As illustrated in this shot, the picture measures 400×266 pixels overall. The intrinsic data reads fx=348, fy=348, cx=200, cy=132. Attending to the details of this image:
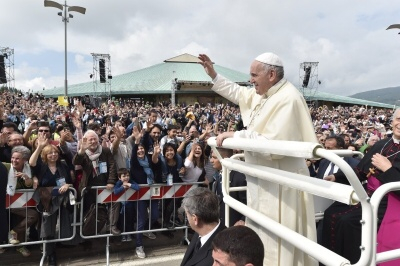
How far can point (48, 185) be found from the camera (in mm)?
4629

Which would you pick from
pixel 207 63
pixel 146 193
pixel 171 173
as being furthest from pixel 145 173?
pixel 207 63

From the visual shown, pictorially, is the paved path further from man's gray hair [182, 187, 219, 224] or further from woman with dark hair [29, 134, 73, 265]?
man's gray hair [182, 187, 219, 224]

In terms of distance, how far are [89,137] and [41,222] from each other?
4.29ft

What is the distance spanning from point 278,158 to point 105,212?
357cm

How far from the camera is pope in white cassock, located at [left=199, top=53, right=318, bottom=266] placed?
2059 mm

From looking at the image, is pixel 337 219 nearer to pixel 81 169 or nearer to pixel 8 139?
pixel 81 169

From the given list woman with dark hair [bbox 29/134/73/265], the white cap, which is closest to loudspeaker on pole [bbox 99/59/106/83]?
woman with dark hair [bbox 29/134/73/265]

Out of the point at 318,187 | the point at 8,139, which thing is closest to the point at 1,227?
the point at 8,139

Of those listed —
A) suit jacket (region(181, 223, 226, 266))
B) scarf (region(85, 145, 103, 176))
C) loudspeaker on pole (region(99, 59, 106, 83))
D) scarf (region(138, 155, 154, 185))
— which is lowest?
suit jacket (region(181, 223, 226, 266))

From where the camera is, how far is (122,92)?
169 feet

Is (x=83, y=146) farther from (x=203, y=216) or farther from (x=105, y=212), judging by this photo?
(x=203, y=216)

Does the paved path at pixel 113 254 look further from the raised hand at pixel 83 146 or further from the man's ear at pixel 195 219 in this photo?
the man's ear at pixel 195 219

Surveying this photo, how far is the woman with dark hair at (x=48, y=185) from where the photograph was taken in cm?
455

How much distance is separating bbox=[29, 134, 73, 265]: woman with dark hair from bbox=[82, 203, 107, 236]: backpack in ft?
1.29
